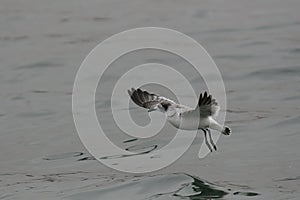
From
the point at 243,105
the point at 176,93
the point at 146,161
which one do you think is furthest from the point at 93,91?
A: the point at 146,161

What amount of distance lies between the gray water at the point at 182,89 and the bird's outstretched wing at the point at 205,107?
115 centimetres

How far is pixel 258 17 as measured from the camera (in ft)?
50.5

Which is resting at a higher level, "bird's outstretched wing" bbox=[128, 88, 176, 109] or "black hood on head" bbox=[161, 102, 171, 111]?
"bird's outstretched wing" bbox=[128, 88, 176, 109]

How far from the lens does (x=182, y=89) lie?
12133 mm

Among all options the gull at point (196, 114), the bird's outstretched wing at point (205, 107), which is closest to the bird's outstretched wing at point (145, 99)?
the gull at point (196, 114)

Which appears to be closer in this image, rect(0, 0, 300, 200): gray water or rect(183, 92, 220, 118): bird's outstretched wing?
rect(183, 92, 220, 118): bird's outstretched wing

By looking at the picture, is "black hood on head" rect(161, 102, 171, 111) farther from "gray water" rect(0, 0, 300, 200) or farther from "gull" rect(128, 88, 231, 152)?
"gray water" rect(0, 0, 300, 200)

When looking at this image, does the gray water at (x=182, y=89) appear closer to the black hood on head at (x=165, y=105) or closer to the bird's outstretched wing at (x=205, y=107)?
the black hood on head at (x=165, y=105)

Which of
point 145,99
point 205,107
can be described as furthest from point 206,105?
point 145,99

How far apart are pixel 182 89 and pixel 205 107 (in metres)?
5.23

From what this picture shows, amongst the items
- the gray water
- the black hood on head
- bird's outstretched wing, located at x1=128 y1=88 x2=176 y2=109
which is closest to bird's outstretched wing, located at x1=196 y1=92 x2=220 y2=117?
the black hood on head

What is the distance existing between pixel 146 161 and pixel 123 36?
561 cm

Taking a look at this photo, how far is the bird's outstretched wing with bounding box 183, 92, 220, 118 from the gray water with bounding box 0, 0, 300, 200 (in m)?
1.15

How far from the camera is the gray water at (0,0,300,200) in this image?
865 centimetres
